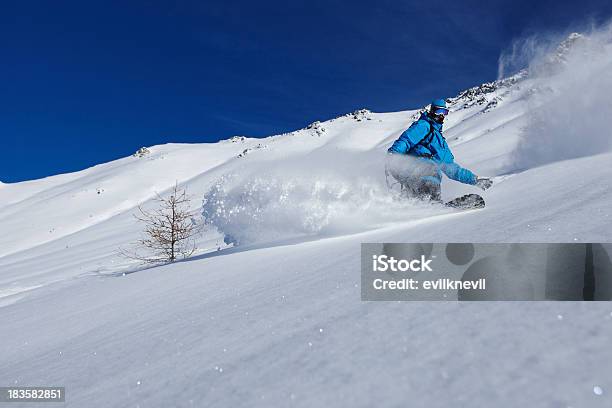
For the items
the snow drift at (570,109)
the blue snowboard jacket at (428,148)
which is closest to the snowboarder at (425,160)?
the blue snowboard jacket at (428,148)

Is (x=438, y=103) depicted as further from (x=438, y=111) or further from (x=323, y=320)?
(x=323, y=320)

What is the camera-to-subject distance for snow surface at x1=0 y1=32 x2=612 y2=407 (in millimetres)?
1226

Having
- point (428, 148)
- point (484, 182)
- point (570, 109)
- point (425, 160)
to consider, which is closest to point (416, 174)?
point (425, 160)

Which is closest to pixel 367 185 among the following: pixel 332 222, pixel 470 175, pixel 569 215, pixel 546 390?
pixel 332 222

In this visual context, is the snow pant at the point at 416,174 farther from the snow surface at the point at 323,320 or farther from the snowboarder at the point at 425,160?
the snow surface at the point at 323,320

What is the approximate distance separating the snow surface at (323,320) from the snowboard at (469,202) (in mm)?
110

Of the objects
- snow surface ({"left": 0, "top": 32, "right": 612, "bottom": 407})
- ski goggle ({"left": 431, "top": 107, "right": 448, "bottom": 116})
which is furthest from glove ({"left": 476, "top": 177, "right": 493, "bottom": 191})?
ski goggle ({"left": 431, "top": 107, "right": 448, "bottom": 116})

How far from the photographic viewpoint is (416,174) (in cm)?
497

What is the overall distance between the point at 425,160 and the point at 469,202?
2.92ft

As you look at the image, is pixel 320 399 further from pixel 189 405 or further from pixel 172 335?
pixel 172 335

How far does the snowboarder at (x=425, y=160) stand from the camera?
4.93 metres

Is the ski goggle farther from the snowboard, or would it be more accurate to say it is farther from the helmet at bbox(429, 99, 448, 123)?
the snowboard

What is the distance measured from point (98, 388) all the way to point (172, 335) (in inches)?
19.1

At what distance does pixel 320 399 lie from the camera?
4.32 ft
